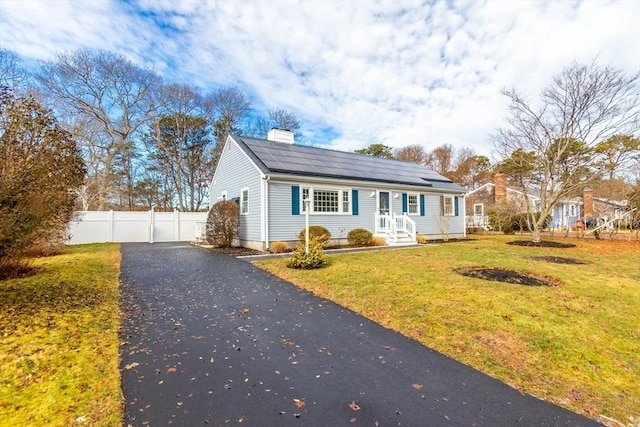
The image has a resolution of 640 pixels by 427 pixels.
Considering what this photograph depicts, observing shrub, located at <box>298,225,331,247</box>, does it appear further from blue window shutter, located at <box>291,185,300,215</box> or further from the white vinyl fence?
the white vinyl fence

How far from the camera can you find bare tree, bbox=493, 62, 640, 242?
12211mm

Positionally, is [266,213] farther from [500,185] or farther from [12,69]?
[500,185]

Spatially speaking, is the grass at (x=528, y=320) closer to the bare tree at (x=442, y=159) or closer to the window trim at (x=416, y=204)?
the window trim at (x=416, y=204)

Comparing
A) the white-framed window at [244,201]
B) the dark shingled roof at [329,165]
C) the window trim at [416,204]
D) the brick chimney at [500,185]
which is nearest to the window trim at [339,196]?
the dark shingled roof at [329,165]

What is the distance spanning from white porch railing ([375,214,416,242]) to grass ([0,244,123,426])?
35.1ft

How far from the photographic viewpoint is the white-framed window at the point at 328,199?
1277cm

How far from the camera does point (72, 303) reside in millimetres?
5086

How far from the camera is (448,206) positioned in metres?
18.0

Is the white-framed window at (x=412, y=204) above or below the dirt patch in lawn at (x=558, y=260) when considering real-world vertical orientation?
above

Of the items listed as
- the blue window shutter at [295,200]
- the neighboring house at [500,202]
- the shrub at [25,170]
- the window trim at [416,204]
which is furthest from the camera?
the neighboring house at [500,202]

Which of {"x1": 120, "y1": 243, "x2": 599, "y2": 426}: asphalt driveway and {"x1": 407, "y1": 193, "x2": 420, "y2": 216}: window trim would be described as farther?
{"x1": 407, "y1": 193, "x2": 420, "y2": 216}: window trim

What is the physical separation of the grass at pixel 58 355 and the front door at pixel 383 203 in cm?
1136

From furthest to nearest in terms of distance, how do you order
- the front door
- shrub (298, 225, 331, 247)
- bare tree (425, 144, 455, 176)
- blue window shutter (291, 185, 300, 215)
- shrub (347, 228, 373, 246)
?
bare tree (425, 144, 455, 176) → the front door → shrub (347, 228, 373, 246) → blue window shutter (291, 185, 300, 215) → shrub (298, 225, 331, 247)

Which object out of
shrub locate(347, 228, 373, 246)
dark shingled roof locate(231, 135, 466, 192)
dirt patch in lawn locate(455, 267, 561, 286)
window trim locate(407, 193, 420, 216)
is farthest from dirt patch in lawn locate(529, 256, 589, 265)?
dark shingled roof locate(231, 135, 466, 192)
